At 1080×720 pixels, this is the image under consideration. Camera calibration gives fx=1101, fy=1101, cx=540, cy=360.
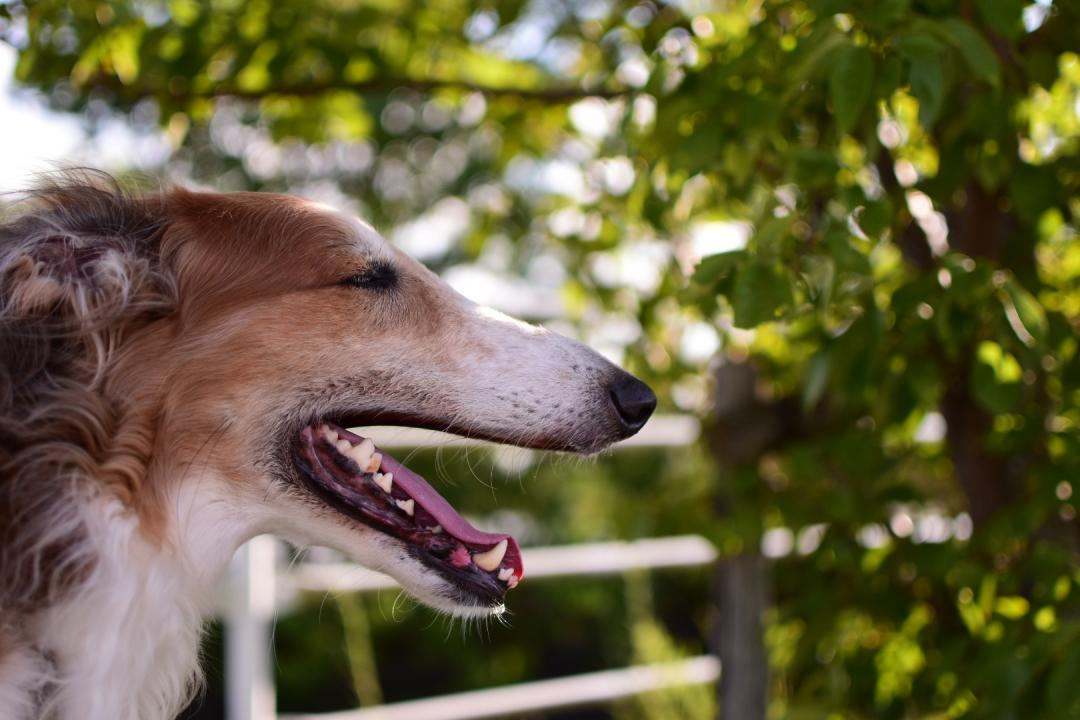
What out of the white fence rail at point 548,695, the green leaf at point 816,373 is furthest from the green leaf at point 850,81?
the white fence rail at point 548,695

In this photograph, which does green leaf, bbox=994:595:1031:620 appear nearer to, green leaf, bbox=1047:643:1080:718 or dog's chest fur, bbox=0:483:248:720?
green leaf, bbox=1047:643:1080:718

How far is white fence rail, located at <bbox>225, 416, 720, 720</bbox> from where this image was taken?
9.37 ft

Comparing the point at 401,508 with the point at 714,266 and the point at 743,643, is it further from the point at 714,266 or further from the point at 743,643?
the point at 743,643

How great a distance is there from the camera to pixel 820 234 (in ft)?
6.39

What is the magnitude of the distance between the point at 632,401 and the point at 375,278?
0.53 meters

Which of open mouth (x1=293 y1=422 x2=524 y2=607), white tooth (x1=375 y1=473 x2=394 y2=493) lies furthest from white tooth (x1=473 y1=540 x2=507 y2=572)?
white tooth (x1=375 y1=473 x2=394 y2=493)

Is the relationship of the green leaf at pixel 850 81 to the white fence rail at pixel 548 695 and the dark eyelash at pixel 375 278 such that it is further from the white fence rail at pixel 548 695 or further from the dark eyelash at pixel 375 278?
the white fence rail at pixel 548 695

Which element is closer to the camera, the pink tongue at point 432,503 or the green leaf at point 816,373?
the pink tongue at point 432,503

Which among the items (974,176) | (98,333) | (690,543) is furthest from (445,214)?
(98,333)

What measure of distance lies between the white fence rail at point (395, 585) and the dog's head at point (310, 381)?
179 mm

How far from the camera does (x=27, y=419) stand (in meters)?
1.73

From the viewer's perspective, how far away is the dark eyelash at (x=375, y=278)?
203 centimetres

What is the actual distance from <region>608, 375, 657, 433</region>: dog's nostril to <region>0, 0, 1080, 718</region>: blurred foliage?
201 mm

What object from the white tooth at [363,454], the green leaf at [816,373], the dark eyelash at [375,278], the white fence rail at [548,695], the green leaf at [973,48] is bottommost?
the white fence rail at [548,695]
